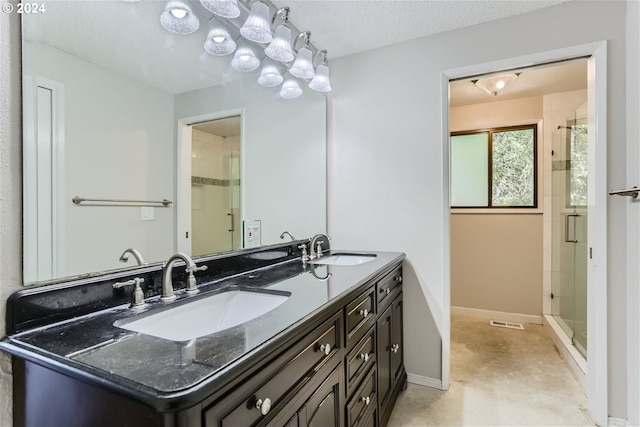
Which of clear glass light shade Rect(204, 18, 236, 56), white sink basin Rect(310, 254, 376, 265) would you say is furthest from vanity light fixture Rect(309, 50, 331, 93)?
white sink basin Rect(310, 254, 376, 265)

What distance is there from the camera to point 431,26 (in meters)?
2.00

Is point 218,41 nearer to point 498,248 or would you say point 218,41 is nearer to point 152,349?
point 152,349

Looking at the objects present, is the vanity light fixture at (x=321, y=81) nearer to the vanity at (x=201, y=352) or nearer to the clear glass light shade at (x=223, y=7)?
the clear glass light shade at (x=223, y=7)

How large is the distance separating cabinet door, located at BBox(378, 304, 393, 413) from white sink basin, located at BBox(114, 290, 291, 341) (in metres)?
0.73

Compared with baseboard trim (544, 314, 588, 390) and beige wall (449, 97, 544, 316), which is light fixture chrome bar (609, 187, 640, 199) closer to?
baseboard trim (544, 314, 588, 390)

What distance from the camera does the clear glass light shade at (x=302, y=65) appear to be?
6.42ft

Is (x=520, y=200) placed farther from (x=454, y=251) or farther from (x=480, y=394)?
(x=480, y=394)

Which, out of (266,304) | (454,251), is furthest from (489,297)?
(266,304)

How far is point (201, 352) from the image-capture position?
68 centimetres

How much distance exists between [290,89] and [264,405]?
189 cm

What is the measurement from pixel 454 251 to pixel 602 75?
2.23m

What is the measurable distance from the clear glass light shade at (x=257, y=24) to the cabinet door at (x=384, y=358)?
62.9 inches

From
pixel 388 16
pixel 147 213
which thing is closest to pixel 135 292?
pixel 147 213

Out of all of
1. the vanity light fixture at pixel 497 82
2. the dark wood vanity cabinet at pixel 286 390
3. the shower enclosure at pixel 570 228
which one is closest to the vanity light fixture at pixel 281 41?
the dark wood vanity cabinet at pixel 286 390
